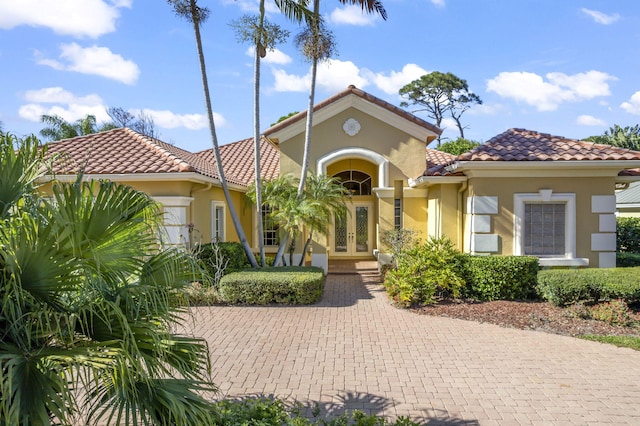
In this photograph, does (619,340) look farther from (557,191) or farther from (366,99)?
(366,99)

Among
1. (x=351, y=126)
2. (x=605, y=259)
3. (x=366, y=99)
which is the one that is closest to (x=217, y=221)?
(x=351, y=126)

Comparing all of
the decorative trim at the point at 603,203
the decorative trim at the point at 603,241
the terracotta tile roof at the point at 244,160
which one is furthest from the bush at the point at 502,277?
the terracotta tile roof at the point at 244,160

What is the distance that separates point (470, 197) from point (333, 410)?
326 inches

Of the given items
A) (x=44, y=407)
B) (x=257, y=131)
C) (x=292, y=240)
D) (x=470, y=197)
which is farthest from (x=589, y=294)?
(x=44, y=407)

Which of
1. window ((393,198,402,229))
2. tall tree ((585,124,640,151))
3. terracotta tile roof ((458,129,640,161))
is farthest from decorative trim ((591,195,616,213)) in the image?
tall tree ((585,124,640,151))

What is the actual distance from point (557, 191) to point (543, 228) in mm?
1105

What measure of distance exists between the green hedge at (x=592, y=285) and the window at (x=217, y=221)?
33.6 feet

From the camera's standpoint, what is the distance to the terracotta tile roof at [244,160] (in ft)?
59.6

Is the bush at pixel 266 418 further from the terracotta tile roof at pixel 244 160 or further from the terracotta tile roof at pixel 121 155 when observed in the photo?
the terracotta tile roof at pixel 244 160

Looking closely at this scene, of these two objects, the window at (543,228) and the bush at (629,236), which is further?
the bush at (629,236)

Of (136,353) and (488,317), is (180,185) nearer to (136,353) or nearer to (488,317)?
(488,317)

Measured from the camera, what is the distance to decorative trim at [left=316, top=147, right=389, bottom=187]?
50.9ft

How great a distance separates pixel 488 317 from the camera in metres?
9.66

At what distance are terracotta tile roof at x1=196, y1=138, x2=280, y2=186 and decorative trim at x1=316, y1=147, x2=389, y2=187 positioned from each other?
2962 millimetres
